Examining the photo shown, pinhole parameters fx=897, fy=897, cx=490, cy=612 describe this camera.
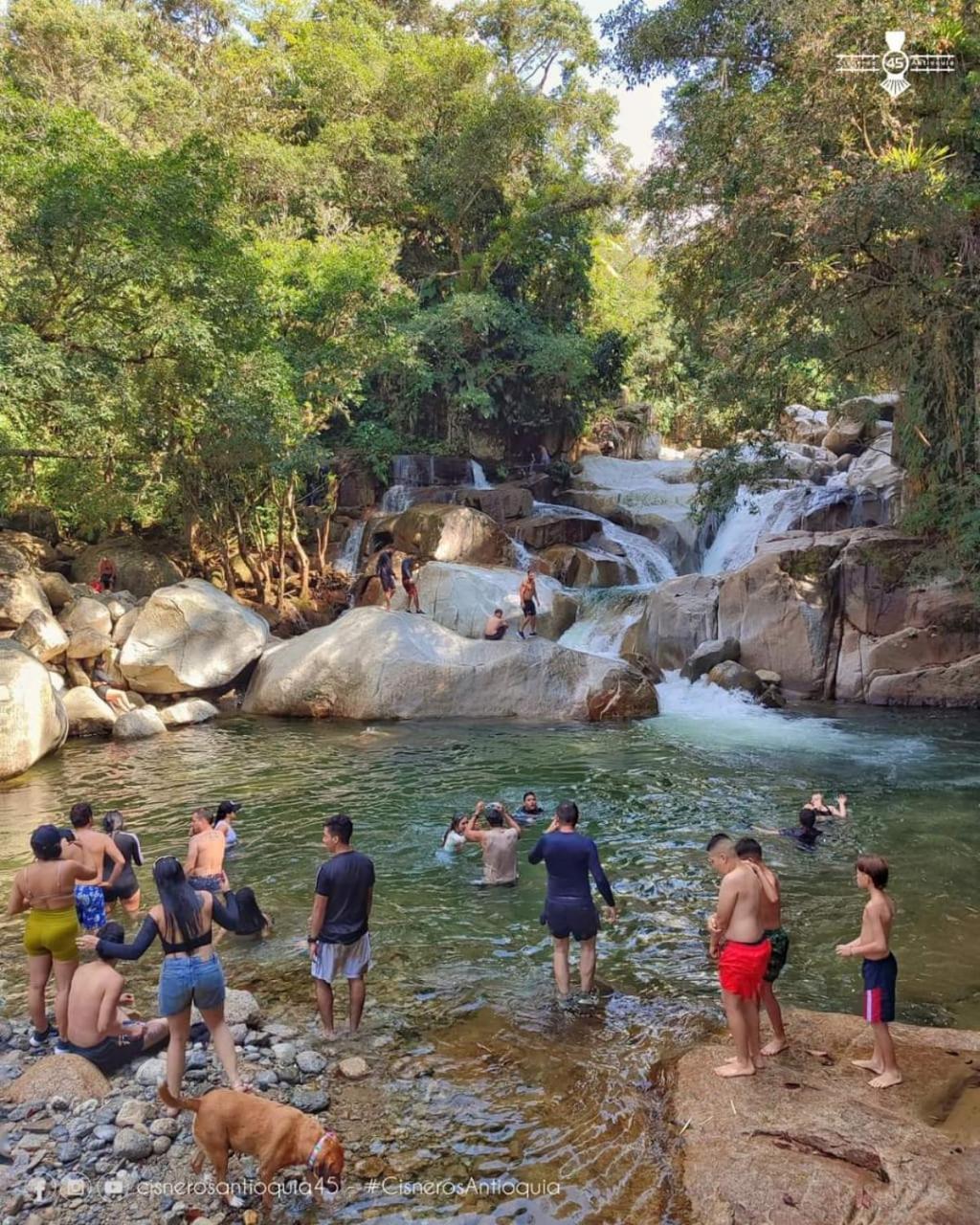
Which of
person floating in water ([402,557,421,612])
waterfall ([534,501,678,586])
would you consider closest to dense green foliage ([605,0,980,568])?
waterfall ([534,501,678,586])

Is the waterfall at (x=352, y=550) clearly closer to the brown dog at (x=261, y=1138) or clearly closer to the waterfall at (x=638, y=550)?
the waterfall at (x=638, y=550)

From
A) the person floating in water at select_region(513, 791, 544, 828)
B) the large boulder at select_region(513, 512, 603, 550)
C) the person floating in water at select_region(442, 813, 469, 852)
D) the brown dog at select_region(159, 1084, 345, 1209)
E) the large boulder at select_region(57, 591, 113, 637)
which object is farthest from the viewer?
the large boulder at select_region(513, 512, 603, 550)

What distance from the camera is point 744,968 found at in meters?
5.45

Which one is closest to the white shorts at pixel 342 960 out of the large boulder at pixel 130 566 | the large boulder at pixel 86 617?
the large boulder at pixel 86 617

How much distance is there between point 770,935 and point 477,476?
2770cm

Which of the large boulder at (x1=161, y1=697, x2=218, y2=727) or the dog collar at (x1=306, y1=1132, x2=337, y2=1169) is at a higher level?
the large boulder at (x1=161, y1=697, x2=218, y2=727)

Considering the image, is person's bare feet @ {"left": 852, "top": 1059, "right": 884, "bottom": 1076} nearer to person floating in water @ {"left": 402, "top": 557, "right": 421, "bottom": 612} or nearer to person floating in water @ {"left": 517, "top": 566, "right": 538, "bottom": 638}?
person floating in water @ {"left": 517, "top": 566, "right": 538, "bottom": 638}

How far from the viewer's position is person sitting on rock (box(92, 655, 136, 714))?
18422 mm

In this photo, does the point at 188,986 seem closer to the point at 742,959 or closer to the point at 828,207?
the point at 742,959

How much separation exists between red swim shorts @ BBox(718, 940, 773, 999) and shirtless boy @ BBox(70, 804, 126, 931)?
5225 millimetres

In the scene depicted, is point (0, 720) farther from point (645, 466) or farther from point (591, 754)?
point (645, 466)

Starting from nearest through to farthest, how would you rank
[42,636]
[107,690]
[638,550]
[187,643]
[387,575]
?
[42,636] → [107,690] → [187,643] → [387,575] → [638,550]

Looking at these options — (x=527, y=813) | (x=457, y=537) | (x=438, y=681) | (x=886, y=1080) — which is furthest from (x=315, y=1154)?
(x=457, y=537)

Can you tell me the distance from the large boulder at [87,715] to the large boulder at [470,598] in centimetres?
796
